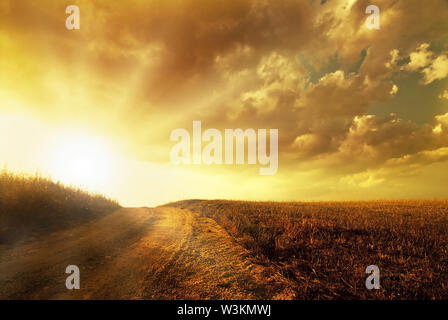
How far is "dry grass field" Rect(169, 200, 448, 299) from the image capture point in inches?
157

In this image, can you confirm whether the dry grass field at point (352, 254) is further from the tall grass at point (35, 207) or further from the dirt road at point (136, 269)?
the tall grass at point (35, 207)

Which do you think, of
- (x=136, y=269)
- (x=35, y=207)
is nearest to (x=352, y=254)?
(x=136, y=269)

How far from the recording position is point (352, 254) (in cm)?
541

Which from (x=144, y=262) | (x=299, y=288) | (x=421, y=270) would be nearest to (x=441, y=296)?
(x=421, y=270)

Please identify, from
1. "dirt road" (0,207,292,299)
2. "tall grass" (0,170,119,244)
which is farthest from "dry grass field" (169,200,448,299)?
"tall grass" (0,170,119,244)

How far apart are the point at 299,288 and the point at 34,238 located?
7.71m

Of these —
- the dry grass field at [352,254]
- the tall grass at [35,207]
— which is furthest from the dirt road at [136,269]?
the tall grass at [35,207]

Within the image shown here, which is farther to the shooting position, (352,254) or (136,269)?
(352,254)

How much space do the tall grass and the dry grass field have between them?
669 cm

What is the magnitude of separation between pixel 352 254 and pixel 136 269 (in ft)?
17.2

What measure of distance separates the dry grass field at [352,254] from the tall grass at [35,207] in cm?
669

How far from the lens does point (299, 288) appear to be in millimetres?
4023

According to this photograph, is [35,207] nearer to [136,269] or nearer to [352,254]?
[136,269]
